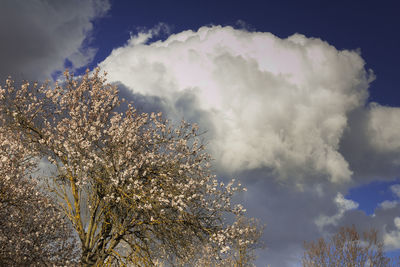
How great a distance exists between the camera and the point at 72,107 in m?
15.8

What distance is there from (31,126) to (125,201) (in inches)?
232

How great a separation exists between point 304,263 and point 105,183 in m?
30.2

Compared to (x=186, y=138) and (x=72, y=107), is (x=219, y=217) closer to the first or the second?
(x=186, y=138)

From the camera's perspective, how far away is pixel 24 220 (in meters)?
16.8

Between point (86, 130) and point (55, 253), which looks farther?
point (55, 253)

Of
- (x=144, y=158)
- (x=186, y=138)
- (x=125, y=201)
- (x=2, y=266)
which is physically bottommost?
(x=2, y=266)

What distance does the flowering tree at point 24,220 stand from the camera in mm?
14531

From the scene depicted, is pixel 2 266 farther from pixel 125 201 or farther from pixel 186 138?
pixel 186 138

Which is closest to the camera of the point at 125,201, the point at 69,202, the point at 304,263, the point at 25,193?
the point at 125,201

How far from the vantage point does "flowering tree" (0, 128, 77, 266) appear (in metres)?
14.5

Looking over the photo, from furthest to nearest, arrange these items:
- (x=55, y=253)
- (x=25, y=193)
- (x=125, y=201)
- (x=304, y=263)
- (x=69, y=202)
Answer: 1. (x=304, y=263)
2. (x=55, y=253)
3. (x=25, y=193)
4. (x=69, y=202)
5. (x=125, y=201)

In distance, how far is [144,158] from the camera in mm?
13852

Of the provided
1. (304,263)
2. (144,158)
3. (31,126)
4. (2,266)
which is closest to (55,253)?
(2,266)

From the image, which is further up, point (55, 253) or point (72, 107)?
point (72, 107)
